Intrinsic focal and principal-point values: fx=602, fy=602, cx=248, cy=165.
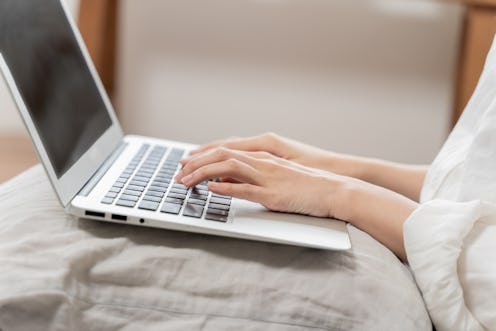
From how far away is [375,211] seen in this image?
0.73 metres

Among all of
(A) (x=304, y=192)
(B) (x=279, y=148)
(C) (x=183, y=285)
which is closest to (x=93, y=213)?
(C) (x=183, y=285)

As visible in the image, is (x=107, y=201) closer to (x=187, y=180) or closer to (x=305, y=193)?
(x=187, y=180)

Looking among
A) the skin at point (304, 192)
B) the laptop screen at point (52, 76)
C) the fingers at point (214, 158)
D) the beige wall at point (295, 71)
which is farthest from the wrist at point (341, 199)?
the beige wall at point (295, 71)

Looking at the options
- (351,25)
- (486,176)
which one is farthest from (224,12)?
(486,176)

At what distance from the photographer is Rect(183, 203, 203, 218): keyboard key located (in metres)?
0.66

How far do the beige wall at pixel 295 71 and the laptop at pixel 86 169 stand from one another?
132 centimetres

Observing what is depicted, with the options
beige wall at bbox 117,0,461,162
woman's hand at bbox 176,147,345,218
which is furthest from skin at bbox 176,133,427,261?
beige wall at bbox 117,0,461,162

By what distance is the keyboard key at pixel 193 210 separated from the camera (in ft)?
2.16

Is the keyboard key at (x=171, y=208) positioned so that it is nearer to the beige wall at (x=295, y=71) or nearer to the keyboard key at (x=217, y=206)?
the keyboard key at (x=217, y=206)

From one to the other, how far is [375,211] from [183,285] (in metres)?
0.26

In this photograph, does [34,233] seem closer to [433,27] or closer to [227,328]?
[227,328]

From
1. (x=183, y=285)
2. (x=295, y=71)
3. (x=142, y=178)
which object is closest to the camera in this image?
(x=183, y=285)

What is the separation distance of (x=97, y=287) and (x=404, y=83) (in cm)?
181

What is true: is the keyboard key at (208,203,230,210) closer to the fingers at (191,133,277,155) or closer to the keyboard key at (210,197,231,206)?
the keyboard key at (210,197,231,206)
